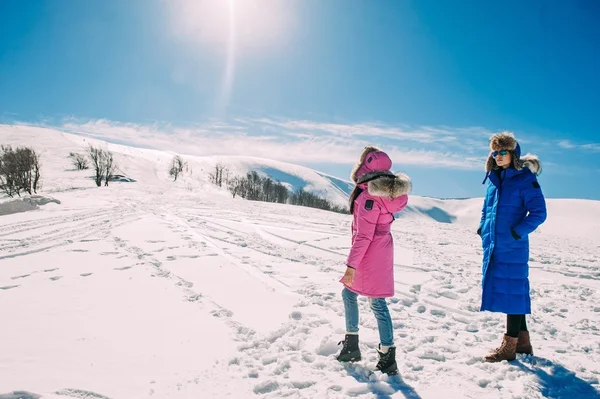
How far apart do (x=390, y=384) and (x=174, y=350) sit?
227cm

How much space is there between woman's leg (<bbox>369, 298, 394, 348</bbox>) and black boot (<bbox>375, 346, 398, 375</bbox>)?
66 mm

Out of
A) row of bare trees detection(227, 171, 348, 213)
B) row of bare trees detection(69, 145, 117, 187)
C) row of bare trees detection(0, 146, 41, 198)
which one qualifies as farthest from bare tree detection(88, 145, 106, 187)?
row of bare trees detection(227, 171, 348, 213)

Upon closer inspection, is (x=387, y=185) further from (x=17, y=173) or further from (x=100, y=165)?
(x=100, y=165)

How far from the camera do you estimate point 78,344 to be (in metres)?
3.60

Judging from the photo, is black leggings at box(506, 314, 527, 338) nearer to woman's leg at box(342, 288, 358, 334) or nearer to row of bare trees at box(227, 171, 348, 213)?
woman's leg at box(342, 288, 358, 334)

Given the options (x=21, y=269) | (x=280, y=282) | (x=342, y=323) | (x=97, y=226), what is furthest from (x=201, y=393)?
(x=97, y=226)

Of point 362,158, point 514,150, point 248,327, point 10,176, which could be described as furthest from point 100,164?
point 514,150

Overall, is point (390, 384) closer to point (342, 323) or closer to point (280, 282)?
point (342, 323)

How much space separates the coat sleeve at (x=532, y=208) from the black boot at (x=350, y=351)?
202 centimetres

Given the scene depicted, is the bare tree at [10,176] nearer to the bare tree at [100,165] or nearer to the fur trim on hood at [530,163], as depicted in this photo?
the bare tree at [100,165]

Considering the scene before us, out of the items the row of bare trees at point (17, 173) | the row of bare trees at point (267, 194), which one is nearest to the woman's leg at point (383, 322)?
the row of bare trees at point (17, 173)

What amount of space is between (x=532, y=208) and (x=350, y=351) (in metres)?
2.40

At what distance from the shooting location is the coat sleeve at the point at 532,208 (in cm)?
336

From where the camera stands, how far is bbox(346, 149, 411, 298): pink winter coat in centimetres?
312
